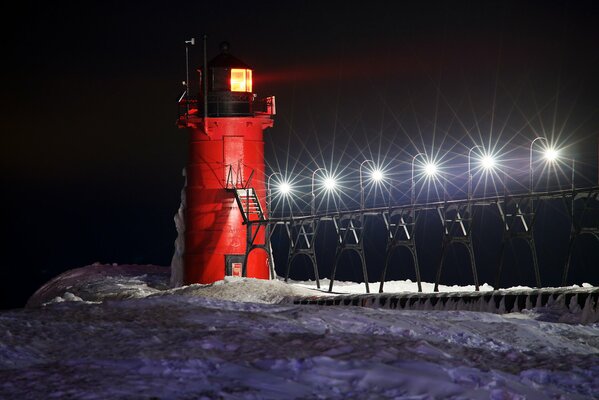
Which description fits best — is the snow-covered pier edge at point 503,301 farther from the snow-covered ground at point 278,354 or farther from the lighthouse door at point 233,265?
the lighthouse door at point 233,265

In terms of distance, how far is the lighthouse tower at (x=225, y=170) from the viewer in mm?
42875

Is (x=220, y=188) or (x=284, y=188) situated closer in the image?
(x=220, y=188)

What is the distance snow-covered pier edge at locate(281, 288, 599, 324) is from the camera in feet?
71.9

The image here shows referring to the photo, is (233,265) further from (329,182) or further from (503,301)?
(503,301)

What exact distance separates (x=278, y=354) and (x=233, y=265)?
102 ft

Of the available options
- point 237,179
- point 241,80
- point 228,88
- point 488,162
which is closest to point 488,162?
point 488,162

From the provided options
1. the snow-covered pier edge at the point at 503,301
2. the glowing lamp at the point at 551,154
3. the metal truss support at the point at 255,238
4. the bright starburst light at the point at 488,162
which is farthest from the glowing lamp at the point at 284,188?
the glowing lamp at the point at 551,154

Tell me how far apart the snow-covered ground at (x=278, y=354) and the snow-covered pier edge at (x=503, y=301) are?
346cm

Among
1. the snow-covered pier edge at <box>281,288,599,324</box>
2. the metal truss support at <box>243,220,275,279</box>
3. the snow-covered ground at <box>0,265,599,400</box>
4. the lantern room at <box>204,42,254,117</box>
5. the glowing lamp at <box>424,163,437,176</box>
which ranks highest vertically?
the lantern room at <box>204,42,254,117</box>

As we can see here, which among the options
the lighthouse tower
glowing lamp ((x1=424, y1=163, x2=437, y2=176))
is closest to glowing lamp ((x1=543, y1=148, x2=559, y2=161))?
glowing lamp ((x1=424, y1=163, x2=437, y2=176))

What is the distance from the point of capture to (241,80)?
1698 inches

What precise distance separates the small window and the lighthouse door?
265 inches

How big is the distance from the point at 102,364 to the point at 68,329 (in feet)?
9.46

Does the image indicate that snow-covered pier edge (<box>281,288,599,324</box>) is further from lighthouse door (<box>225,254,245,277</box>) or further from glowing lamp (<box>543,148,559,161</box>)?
lighthouse door (<box>225,254,245,277</box>)
